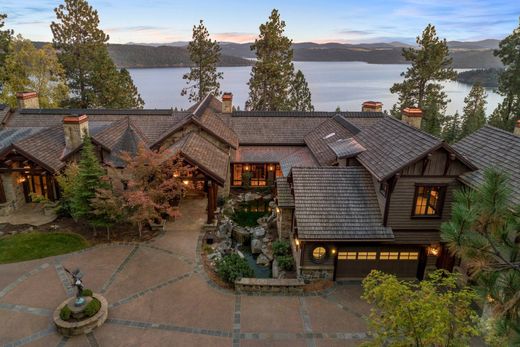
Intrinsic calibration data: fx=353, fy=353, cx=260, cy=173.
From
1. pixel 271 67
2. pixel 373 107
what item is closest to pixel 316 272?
pixel 373 107

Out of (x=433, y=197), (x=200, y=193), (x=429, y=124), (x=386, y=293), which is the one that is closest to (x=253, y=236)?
(x=200, y=193)

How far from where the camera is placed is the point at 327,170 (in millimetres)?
19391

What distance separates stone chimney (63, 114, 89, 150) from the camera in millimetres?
24953

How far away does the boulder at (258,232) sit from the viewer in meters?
23.4

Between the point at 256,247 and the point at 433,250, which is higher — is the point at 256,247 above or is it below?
below

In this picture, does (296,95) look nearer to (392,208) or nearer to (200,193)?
(200,193)

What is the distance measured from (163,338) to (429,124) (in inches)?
1393

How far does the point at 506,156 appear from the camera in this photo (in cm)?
1661

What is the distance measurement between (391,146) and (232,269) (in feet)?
34.4

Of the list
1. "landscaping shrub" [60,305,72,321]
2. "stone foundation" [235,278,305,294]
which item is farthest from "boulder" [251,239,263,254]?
"landscaping shrub" [60,305,72,321]

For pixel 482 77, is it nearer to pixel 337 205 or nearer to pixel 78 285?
pixel 337 205

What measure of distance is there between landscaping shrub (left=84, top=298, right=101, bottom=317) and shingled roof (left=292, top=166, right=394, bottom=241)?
9278mm

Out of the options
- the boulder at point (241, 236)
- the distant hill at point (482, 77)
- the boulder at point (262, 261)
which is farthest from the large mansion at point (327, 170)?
the distant hill at point (482, 77)

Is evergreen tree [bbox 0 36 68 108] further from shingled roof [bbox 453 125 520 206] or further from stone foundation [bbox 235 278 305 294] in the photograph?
shingled roof [bbox 453 125 520 206]
